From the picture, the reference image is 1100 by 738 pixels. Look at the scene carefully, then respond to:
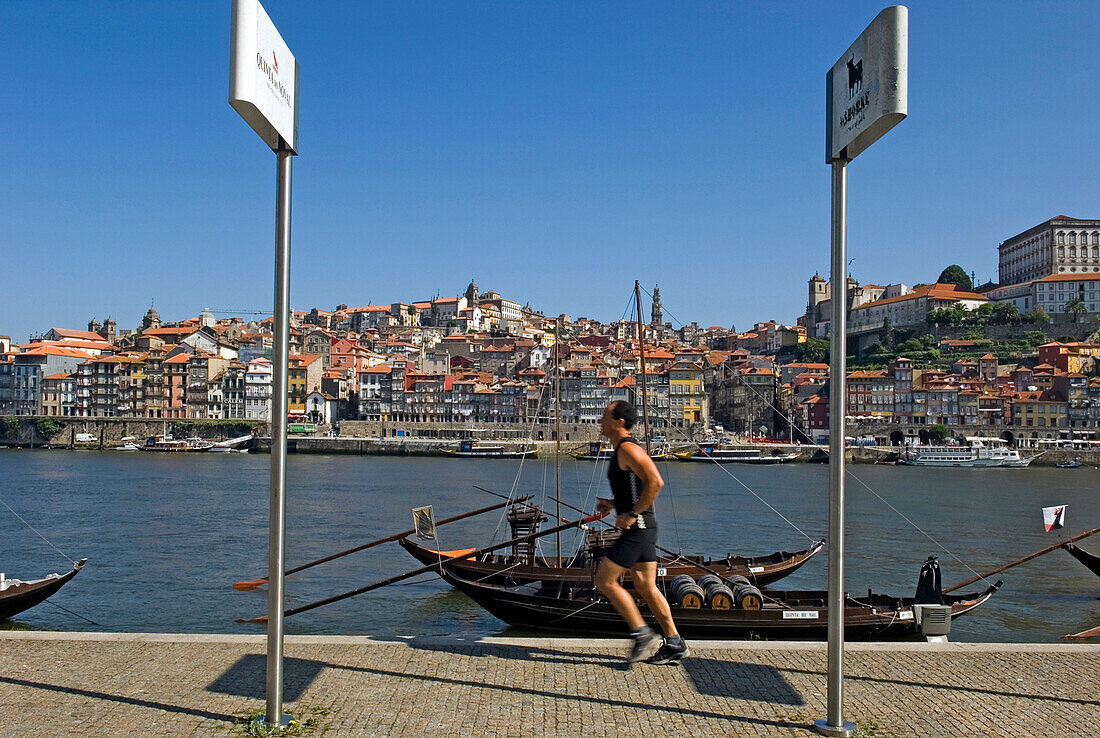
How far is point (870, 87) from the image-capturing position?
178 inches

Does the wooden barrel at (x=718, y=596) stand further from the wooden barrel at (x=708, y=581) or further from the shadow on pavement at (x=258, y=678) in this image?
the shadow on pavement at (x=258, y=678)

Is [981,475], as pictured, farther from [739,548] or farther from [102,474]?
[102,474]

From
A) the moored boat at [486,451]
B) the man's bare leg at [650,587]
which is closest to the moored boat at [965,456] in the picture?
the moored boat at [486,451]

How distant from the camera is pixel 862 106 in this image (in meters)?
4.60

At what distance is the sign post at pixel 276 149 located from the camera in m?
4.21

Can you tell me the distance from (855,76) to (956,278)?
421ft

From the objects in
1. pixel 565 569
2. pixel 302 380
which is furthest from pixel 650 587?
pixel 302 380

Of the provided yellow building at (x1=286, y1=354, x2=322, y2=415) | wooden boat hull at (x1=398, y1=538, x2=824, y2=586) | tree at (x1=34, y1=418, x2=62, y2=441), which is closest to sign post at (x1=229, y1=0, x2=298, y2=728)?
wooden boat hull at (x1=398, y1=538, x2=824, y2=586)

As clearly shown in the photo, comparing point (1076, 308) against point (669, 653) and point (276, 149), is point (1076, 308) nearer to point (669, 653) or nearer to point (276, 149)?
point (669, 653)

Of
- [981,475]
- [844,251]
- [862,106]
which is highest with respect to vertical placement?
[862,106]

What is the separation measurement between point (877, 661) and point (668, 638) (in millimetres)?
1376

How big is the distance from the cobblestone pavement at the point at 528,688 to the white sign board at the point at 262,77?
288cm

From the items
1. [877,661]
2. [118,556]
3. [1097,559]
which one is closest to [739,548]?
[1097,559]

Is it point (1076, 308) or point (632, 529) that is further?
point (1076, 308)
